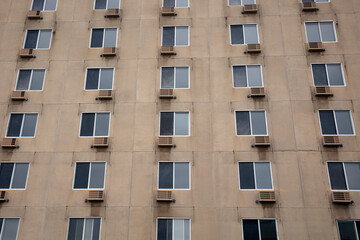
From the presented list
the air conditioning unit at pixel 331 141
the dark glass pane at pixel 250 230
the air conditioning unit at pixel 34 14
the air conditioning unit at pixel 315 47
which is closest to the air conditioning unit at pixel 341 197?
the air conditioning unit at pixel 331 141

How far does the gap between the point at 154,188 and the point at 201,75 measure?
30.6 feet

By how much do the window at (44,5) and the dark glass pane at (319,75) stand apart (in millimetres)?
22156

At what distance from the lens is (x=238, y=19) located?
29.0 metres

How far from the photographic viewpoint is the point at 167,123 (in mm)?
26000

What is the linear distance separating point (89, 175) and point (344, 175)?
17.5 m

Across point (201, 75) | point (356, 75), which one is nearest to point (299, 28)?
point (356, 75)

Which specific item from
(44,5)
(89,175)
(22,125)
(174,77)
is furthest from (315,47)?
(22,125)

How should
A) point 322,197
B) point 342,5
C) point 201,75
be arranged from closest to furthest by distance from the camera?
point 322,197 → point 201,75 → point 342,5

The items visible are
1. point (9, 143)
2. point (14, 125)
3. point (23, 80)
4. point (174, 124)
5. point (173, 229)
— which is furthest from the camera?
point (23, 80)

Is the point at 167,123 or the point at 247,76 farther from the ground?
the point at 247,76

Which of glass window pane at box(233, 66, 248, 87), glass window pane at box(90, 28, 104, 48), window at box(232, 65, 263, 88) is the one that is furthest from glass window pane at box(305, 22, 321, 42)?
glass window pane at box(90, 28, 104, 48)

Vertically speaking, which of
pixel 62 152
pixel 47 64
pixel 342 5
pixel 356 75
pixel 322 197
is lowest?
pixel 322 197

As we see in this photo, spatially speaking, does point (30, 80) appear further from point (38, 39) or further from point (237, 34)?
point (237, 34)

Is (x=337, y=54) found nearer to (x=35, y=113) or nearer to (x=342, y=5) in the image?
(x=342, y=5)
